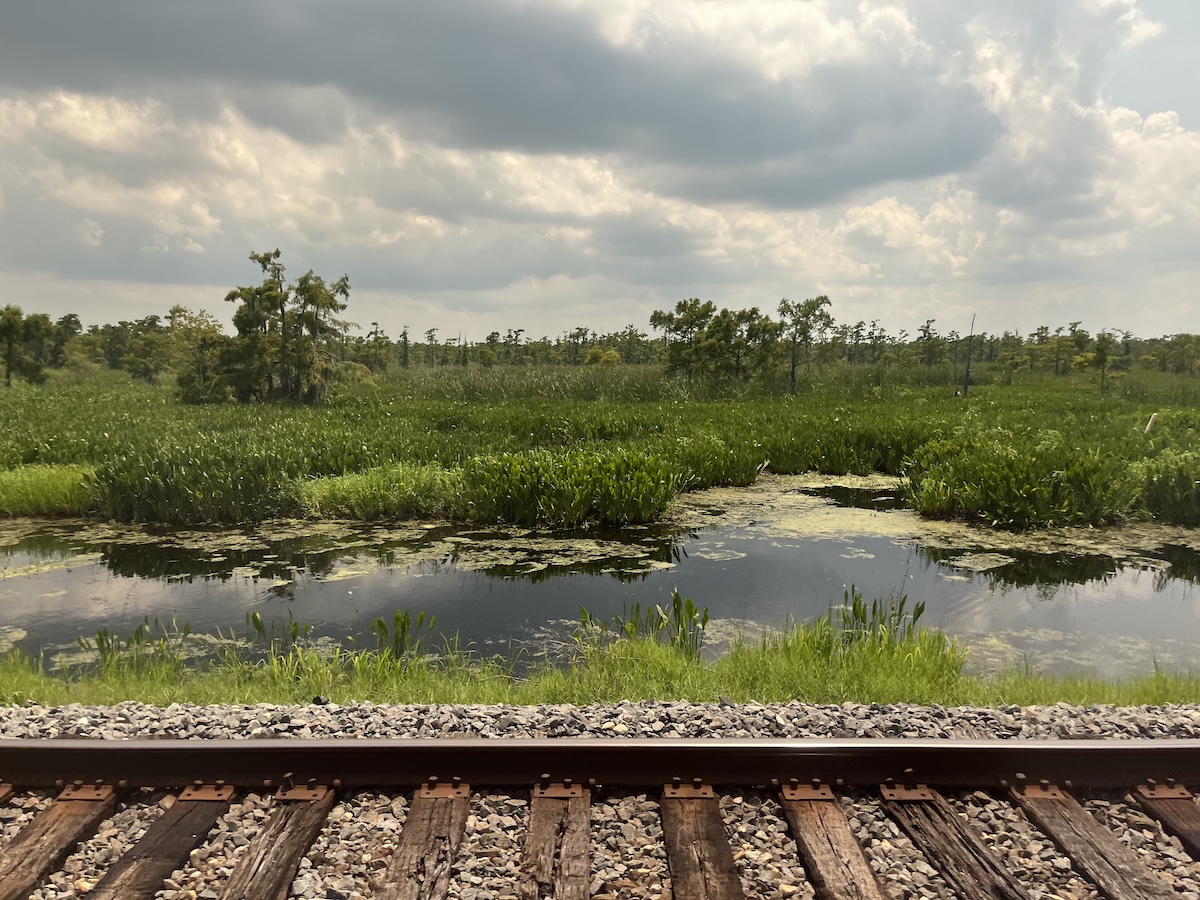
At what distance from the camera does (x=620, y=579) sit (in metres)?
8.42

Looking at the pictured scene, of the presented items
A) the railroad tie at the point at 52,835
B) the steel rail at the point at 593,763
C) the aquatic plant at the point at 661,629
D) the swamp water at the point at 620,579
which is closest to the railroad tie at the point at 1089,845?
the steel rail at the point at 593,763

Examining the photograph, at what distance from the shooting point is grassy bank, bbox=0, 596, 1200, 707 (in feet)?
15.3

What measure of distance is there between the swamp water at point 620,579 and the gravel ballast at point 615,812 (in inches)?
86.9

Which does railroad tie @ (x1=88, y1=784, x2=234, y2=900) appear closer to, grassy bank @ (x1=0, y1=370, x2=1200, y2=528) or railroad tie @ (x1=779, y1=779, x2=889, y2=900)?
railroad tie @ (x1=779, y1=779, x2=889, y2=900)

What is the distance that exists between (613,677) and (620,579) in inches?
134

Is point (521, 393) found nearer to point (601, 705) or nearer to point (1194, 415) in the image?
point (1194, 415)

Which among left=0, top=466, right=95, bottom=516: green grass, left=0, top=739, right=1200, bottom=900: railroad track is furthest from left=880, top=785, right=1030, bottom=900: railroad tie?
left=0, top=466, right=95, bottom=516: green grass

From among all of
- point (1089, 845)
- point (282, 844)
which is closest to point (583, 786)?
point (282, 844)

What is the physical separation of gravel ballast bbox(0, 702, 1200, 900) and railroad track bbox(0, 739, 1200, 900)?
0.20 feet

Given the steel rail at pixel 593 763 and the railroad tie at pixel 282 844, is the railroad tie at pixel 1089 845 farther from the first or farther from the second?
the railroad tie at pixel 282 844

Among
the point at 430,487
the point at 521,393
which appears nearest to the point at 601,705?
the point at 430,487

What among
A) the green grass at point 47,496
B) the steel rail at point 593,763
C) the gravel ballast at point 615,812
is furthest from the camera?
the green grass at point 47,496

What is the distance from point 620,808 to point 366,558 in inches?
276

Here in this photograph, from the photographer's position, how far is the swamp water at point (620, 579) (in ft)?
22.4
